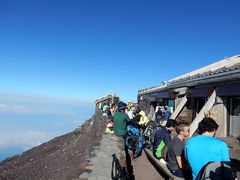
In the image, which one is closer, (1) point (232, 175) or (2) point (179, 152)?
(1) point (232, 175)

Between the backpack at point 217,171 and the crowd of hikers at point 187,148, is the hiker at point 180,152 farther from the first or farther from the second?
the backpack at point 217,171

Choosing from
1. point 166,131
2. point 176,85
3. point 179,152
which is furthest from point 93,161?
point 176,85

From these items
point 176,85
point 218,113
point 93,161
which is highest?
point 176,85

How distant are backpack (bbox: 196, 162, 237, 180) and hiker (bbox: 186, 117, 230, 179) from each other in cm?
23

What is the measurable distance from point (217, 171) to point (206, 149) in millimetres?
481

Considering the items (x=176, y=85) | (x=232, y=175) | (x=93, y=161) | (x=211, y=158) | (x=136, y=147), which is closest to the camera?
(x=232, y=175)

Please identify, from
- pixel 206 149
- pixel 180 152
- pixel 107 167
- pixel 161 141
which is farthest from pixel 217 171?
pixel 107 167

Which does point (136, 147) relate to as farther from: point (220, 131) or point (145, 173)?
point (220, 131)

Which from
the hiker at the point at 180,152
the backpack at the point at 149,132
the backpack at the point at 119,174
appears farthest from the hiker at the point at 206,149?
the backpack at the point at 149,132

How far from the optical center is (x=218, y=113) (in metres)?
10.3

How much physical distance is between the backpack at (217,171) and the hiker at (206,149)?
0.23 m

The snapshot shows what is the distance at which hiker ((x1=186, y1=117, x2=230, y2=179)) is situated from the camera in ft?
14.9

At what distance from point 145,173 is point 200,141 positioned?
4.38m

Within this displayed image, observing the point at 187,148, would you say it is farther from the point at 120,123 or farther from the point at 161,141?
the point at 120,123
